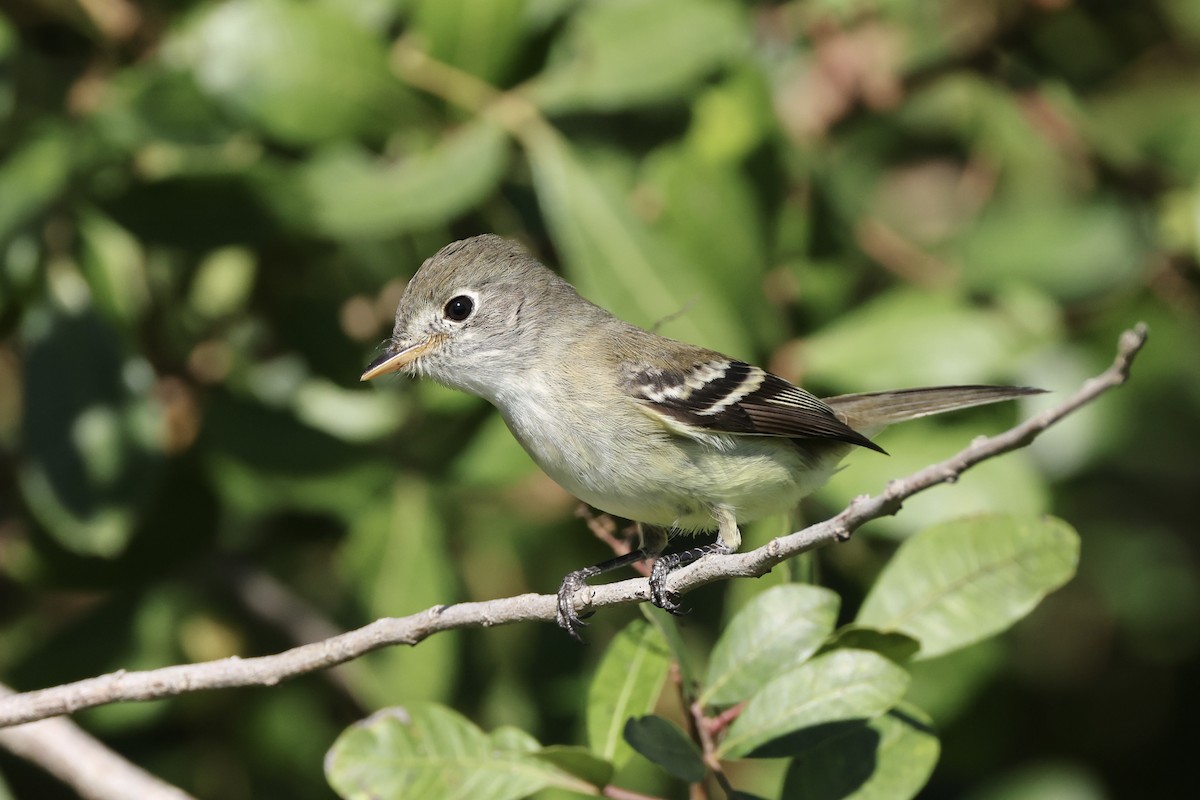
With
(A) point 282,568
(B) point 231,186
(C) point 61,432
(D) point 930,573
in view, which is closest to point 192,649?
(A) point 282,568

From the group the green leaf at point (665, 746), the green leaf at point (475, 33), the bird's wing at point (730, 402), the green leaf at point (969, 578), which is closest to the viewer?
the green leaf at point (665, 746)

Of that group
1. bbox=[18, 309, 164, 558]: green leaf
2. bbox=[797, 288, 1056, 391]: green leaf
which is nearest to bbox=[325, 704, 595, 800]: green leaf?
bbox=[18, 309, 164, 558]: green leaf

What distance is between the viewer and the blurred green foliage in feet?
10.7

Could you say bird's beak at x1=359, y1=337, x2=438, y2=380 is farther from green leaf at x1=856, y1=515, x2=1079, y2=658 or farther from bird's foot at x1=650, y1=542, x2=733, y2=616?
green leaf at x1=856, y1=515, x2=1079, y2=658

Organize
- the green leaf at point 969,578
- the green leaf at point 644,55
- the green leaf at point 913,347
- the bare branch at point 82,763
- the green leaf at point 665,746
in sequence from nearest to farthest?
1. the green leaf at point 665,746
2. the green leaf at point 969,578
3. the bare branch at point 82,763
4. the green leaf at point 644,55
5. the green leaf at point 913,347

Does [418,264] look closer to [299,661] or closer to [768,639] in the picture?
[299,661]

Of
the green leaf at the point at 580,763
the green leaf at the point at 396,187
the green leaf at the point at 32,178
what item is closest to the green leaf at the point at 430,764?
the green leaf at the point at 580,763

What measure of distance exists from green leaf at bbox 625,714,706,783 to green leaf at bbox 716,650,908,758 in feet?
0.43

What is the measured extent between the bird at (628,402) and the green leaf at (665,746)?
1.89ft

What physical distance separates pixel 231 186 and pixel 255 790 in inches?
75.9

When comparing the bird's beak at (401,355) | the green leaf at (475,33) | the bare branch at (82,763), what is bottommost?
the bare branch at (82,763)

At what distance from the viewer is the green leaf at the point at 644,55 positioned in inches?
136

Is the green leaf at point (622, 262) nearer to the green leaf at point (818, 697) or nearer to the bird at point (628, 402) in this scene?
the bird at point (628, 402)

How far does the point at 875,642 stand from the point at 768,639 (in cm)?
20
